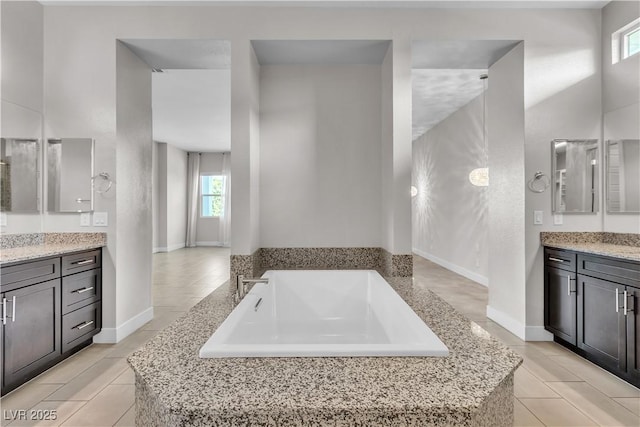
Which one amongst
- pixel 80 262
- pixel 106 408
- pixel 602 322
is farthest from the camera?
pixel 80 262

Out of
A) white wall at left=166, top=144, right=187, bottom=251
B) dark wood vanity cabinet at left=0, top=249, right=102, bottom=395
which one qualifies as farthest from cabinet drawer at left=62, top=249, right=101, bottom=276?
white wall at left=166, top=144, right=187, bottom=251

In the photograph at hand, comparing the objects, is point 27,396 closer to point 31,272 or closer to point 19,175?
point 31,272

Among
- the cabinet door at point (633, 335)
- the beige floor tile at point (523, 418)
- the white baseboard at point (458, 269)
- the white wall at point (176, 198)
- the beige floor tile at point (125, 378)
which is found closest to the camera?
the beige floor tile at point (523, 418)

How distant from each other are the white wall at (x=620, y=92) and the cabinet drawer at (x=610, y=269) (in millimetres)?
617

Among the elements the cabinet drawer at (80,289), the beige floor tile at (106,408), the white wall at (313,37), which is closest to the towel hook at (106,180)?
the white wall at (313,37)

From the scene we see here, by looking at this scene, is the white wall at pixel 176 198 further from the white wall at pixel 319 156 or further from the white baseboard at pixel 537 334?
the white baseboard at pixel 537 334

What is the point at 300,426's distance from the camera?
37.4 inches

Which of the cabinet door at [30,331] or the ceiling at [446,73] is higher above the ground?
the ceiling at [446,73]

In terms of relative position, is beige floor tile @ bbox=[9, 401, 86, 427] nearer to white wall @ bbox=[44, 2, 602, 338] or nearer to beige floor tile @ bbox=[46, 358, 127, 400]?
beige floor tile @ bbox=[46, 358, 127, 400]

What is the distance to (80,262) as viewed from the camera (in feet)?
9.41

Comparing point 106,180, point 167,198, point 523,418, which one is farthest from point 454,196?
point 167,198

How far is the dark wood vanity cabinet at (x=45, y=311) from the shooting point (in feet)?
7.32

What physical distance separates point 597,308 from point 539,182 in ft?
3.71

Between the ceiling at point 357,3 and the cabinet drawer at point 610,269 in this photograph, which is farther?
the ceiling at point 357,3
